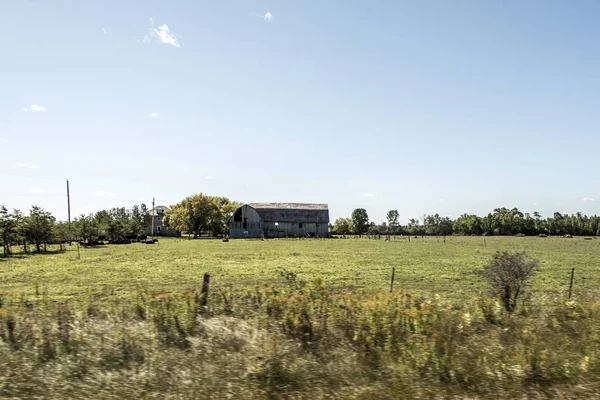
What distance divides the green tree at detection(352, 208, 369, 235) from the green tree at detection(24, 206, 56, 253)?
8601cm

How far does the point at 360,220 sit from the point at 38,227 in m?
88.9

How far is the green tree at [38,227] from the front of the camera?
49.8 meters

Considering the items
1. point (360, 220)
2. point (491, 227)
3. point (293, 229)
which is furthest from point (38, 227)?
point (491, 227)

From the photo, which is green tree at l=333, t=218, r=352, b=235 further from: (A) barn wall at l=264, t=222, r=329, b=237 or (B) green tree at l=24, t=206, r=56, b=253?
(B) green tree at l=24, t=206, r=56, b=253

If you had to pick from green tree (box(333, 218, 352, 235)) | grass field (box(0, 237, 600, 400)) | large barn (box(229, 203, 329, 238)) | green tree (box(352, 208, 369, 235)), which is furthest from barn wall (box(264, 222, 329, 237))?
grass field (box(0, 237, 600, 400))

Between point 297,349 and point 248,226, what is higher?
point 248,226

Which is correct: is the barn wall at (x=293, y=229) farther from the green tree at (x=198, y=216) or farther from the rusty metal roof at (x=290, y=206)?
the green tree at (x=198, y=216)

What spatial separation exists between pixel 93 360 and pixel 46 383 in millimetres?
691

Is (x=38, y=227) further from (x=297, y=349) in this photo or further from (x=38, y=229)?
(x=297, y=349)

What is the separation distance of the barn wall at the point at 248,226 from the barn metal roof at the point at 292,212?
65.4 inches

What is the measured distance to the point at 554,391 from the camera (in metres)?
5.61

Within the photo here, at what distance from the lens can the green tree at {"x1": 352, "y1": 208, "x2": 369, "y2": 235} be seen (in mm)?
123125

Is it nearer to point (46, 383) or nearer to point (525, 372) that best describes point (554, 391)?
point (525, 372)

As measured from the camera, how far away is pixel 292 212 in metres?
103
